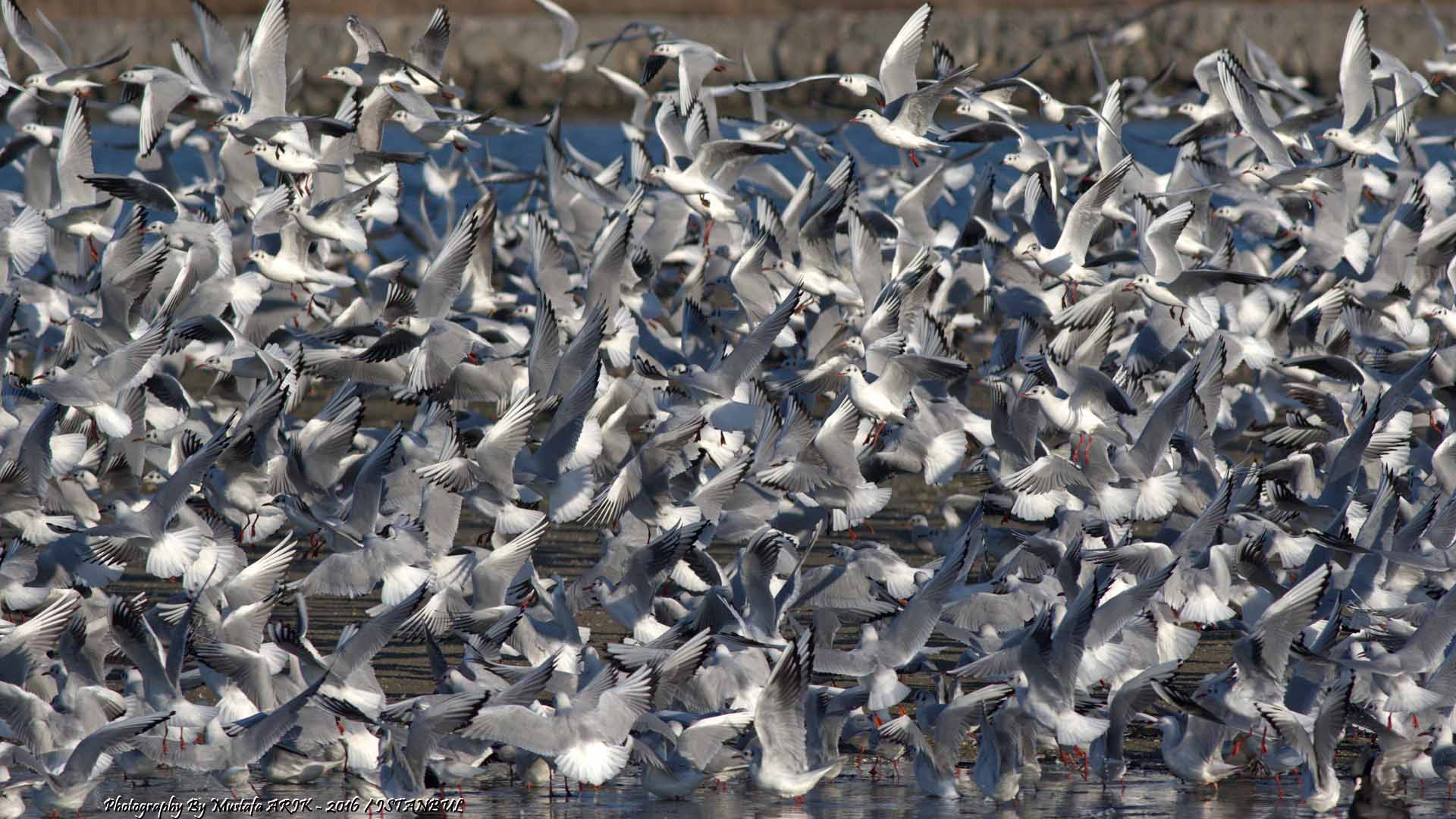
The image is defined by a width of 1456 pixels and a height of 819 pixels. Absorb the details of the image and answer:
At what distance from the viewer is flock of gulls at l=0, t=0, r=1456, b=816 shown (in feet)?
23.6

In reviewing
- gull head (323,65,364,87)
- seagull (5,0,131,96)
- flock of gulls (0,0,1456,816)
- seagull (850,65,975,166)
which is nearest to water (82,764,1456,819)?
flock of gulls (0,0,1456,816)

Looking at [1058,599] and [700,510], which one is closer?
[1058,599]

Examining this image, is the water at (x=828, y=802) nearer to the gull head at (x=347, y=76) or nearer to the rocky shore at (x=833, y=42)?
the gull head at (x=347, y=76)

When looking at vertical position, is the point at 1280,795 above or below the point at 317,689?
below

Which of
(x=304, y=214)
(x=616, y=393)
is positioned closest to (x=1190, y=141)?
(x=616, y=393)

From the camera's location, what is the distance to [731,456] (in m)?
10.1

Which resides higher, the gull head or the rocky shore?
the gull head

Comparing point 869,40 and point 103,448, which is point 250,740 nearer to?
point 103,448

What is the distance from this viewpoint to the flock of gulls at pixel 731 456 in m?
7.19

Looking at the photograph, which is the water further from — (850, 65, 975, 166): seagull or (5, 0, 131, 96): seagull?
(5, 0, 131, 96): seagull

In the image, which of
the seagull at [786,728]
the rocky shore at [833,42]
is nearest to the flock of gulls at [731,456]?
the seagull at [786,728]

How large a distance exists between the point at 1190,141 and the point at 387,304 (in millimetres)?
5977

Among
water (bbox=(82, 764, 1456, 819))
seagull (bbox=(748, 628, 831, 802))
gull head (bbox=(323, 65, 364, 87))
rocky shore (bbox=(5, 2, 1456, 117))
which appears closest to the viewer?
seagull (bbox=(748, 628, 831, 802))

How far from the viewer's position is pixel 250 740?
6.91 metres
